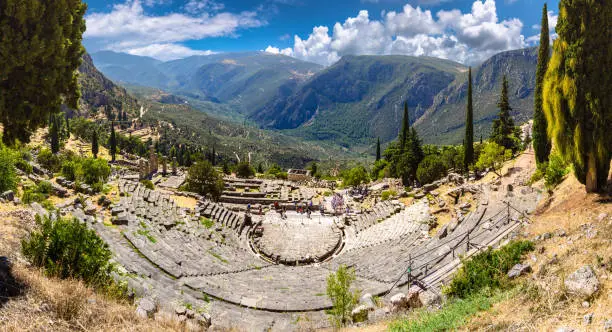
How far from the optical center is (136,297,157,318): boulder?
10498 mm

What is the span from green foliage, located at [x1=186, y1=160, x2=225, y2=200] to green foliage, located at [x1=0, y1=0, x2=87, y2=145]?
38.3 metres

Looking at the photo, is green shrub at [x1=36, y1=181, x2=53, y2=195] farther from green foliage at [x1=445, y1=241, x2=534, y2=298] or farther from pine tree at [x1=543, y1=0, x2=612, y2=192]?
pine tree at [x1=543, y1=0, x2=612, y2=192]

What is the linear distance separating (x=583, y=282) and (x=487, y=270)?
437 cm

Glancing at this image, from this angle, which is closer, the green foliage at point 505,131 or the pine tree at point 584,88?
the pine tree at point 584,88

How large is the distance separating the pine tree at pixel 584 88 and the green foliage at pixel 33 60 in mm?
21253

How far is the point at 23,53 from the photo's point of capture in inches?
378

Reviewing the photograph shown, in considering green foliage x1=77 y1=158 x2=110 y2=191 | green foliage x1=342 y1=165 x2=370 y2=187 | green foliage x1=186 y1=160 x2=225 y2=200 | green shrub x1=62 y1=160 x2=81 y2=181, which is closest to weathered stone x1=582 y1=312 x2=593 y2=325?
green foliage x1=77 y1=158 x2=110 y2=191

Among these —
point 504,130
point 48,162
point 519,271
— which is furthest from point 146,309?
point 504,130

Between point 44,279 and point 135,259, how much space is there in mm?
9964

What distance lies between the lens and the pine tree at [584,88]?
16406 millimetres

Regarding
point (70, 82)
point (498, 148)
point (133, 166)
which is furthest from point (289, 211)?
point (133, 166)

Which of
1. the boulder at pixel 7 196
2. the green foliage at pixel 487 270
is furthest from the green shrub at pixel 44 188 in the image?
the green foliage at pixel 487 270

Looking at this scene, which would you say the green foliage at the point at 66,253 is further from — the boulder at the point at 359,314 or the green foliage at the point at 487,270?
the green foliage at the point at 487,270

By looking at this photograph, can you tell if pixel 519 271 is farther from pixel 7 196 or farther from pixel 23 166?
pixel 23 166
